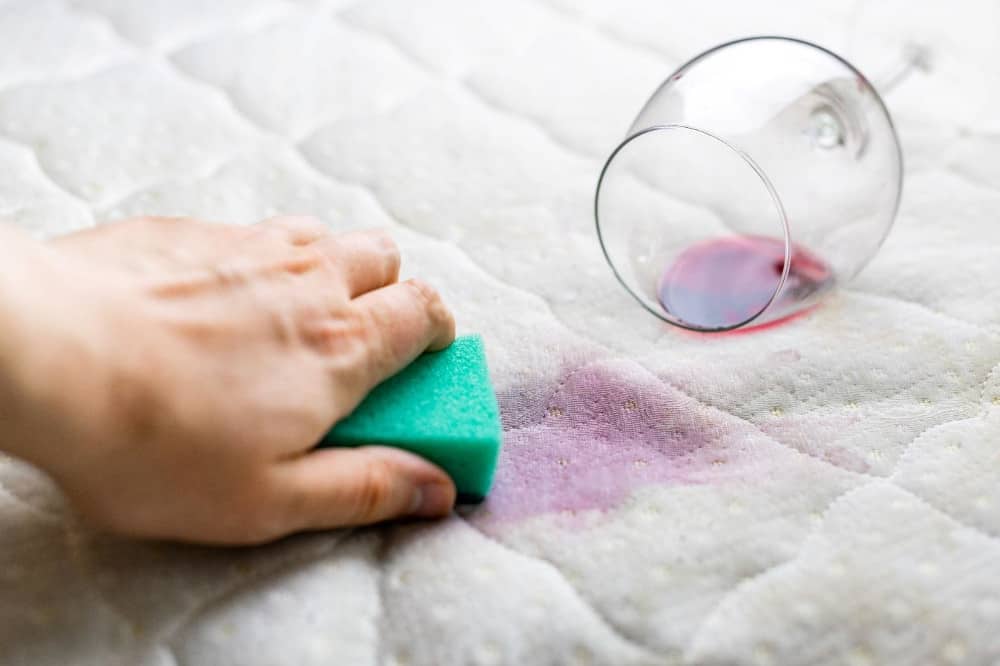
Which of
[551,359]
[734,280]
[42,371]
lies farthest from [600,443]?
[42,371]

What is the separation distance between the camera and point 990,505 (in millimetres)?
513

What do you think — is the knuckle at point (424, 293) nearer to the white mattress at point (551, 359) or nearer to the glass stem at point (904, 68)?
the white mattress at point (551, 359)

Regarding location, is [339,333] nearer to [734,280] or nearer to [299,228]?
[299,228]

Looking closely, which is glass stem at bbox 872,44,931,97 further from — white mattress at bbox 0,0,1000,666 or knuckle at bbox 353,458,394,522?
knuckle at bbox 353,458,394,522

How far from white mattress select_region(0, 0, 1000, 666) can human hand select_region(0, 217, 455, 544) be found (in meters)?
0.04

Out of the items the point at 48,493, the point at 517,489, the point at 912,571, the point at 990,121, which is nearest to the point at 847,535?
the point at 912,571

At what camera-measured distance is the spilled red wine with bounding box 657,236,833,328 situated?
0.65 m

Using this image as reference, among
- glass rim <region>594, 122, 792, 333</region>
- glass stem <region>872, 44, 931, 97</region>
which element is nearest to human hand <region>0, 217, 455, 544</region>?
glass rim <region>594, 122, 792, 333</region>

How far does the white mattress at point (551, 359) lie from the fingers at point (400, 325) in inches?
3.0

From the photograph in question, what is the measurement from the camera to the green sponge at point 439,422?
0.51 metres

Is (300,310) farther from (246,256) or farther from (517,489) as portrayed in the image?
(517,489)

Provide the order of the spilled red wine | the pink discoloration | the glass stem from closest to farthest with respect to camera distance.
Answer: the pink discoloration
the spilled red wine
the glass stem

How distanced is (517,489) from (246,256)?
0.20 metres

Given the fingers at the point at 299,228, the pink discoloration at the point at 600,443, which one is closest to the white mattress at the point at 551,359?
the pink discoloration at the point at 600,443
